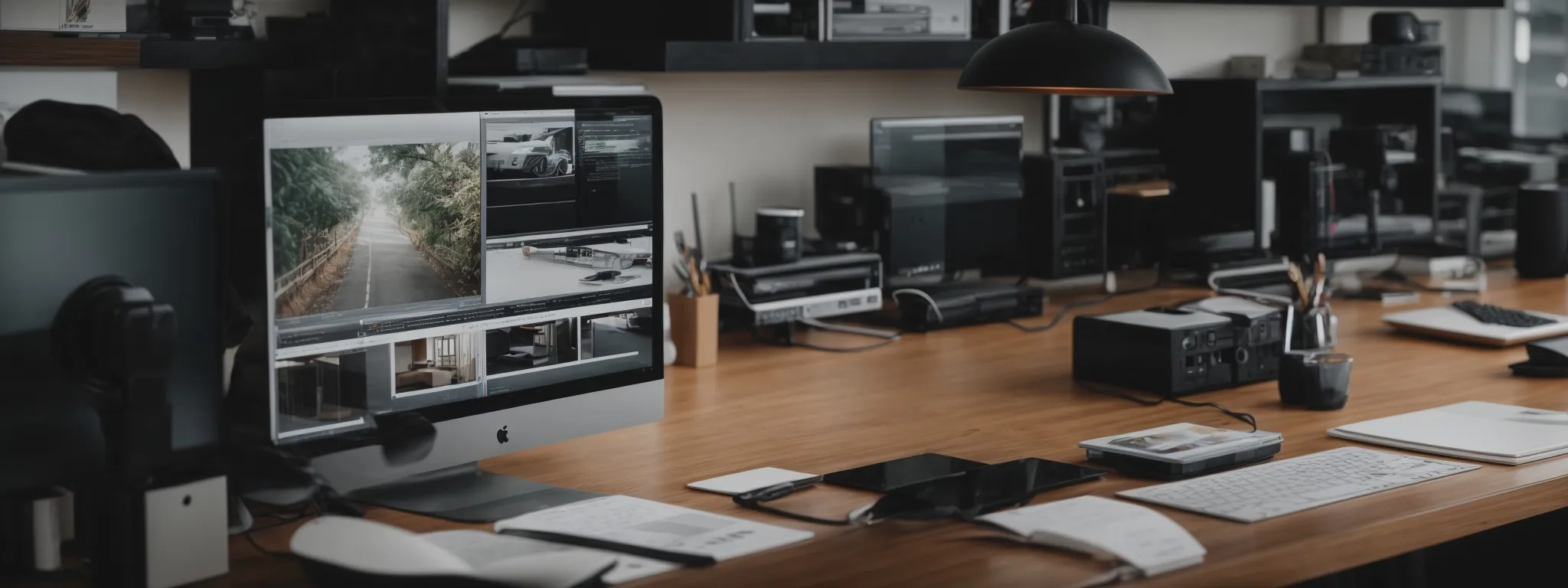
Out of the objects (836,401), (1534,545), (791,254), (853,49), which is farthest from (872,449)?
(1534,545)

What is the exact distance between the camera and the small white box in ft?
6.20

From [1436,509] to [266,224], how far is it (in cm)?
123

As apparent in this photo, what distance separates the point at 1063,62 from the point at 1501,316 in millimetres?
1288

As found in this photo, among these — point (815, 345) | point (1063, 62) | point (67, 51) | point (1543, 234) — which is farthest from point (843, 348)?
point (1543, 234)

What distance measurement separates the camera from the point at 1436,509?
1.72m

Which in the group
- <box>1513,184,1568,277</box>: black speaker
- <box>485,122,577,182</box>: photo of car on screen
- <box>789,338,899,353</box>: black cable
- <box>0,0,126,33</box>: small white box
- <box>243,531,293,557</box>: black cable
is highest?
<box>0,0,126,33</box>: small white box

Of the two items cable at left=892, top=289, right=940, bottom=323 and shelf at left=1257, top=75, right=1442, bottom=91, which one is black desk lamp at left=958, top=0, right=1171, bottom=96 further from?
shelf at left=1257, top=75, right=1442, bottom=91

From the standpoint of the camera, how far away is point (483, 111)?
179cm

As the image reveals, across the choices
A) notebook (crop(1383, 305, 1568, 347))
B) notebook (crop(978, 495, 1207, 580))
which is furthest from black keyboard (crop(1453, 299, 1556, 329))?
notebook (crop(978, 495, 1207, 580))

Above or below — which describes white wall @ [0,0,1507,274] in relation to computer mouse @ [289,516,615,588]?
above

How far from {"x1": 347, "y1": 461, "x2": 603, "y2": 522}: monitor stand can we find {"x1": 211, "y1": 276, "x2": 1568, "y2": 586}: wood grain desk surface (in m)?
0.03

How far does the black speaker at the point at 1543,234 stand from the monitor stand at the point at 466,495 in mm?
2646

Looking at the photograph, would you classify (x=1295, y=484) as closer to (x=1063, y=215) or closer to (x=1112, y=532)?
(x=1112, y=532)

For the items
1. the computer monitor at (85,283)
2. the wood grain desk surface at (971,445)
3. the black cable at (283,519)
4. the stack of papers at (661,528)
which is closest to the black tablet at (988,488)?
the wood grain desk surface at (971,445)
